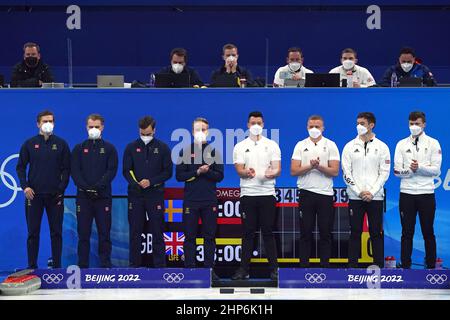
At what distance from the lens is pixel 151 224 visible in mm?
12469

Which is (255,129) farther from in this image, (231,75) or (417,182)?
(417,182)

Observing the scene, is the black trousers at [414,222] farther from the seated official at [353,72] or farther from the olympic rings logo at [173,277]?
the olympic rings logo at [173,277]

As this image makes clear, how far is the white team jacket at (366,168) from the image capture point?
40.3ft

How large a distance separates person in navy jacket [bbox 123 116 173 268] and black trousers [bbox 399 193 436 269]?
3.32 m

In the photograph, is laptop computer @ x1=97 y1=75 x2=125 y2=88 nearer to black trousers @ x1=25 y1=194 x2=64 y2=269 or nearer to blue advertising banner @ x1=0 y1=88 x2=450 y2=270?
blue advertising banner @ x1=0 y1=88 x2=450 y2=270

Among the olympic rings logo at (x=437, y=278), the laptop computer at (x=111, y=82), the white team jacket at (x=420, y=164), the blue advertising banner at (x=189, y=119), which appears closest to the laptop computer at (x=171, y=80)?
the blue advertising banner at (x=189, y=119)

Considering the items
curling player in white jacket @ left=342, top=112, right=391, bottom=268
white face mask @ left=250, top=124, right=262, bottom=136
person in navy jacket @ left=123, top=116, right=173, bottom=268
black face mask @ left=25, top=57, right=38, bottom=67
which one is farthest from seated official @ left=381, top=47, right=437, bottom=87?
black face mask @ left=25, top=57, right=38, bottom=67

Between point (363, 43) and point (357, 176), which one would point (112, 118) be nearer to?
point (357, 176)

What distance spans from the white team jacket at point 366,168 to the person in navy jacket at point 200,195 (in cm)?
178

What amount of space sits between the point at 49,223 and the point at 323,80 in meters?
4.41

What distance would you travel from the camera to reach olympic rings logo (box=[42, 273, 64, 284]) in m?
12.2

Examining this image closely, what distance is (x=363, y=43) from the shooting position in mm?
18953

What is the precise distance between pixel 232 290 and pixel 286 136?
2581mm
